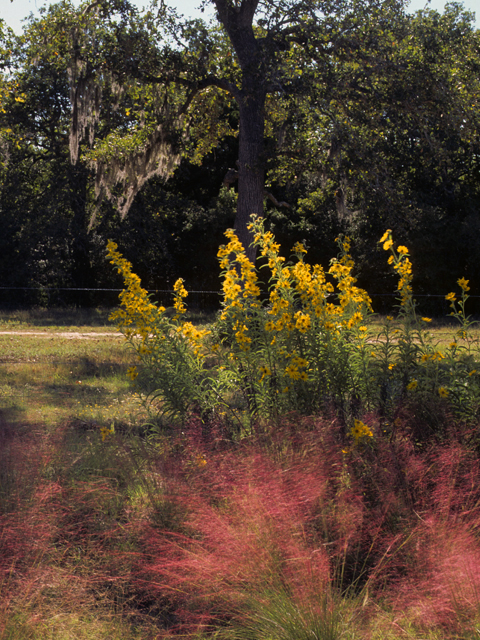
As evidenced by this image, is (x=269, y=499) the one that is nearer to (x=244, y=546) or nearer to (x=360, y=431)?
(x=244, y=546)

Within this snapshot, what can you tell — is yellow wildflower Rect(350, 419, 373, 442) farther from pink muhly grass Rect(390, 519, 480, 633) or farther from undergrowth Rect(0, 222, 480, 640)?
pink muhly grass Rect(390, 519, 480, 633)

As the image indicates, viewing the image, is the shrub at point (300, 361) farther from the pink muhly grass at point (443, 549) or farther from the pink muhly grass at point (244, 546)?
the pink muhly grass at point (244, 546)

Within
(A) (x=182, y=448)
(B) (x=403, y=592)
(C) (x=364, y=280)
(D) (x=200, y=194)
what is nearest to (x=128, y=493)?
(A) (x=182, y=448)

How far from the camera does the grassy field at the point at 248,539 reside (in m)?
2.50

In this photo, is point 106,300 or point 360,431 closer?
point 360,431

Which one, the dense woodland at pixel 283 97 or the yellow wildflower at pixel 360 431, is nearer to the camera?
the yellow wildflower at pixel 360 431

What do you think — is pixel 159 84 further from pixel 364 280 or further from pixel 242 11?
pixel 364 280

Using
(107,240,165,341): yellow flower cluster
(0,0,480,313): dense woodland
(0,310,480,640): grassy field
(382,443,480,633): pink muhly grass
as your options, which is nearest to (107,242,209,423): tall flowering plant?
→ (107,240,165,341): yellow flower cluster

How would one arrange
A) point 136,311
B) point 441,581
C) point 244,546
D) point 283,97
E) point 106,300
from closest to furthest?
1. point 441,581
2. point 244,546
3. point 136,311
4. point 283,97
5. point 106,300

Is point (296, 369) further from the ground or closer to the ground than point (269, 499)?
further from the ground

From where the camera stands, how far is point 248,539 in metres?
2.71

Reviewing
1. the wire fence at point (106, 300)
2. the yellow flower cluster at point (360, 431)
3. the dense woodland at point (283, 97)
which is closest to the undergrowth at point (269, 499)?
the yellow flower cluster at point (360, 431)

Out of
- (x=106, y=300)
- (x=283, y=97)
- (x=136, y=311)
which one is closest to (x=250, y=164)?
(x=283, y=97)

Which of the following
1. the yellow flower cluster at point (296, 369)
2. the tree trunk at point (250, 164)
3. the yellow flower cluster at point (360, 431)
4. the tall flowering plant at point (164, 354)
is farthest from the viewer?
the tree trunk at point (250, 164)
